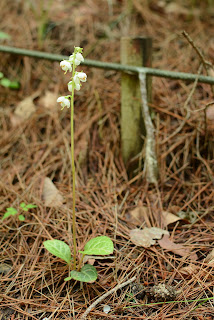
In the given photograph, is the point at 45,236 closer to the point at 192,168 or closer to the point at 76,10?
the point at 192,168

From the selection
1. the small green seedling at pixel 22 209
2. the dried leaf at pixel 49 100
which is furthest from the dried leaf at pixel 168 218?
the dried leaf at pixel 49 100

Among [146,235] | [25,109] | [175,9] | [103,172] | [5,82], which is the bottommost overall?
[146,235]

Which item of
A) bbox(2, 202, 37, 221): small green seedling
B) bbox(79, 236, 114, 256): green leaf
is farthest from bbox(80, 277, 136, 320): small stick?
bbox(2, 202, 37, 221): small green seedling

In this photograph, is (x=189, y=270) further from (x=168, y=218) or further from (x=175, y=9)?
(x=175, y=9)

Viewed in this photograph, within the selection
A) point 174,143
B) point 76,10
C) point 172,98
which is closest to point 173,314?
point 174,143

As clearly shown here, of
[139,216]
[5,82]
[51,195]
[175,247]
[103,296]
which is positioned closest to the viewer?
[103,296]

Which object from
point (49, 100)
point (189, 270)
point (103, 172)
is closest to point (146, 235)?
point (189, 270)

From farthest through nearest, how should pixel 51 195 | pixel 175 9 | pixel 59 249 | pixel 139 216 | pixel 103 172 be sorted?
1. pixel 175 9
2. pixel 103 172
3. pixel 51 195
4. pixel 139 216
5. pixel 59 249
